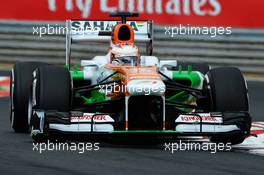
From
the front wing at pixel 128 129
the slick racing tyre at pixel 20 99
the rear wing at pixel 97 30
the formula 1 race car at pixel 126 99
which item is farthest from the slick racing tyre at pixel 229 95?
the slick racing tyre at pixel 20 99

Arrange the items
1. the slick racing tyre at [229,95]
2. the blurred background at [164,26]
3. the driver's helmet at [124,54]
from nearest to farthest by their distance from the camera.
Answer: the slick racing tyre at [229,95]
the driver's helmet at [124,54]
the blurred background at [164,26]

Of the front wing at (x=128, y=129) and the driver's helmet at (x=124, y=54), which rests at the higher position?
the driver's helmet at (x=124, y=54)

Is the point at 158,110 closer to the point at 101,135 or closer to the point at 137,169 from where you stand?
the point at 101,135

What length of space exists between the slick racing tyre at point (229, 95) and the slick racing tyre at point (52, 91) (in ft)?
5.02

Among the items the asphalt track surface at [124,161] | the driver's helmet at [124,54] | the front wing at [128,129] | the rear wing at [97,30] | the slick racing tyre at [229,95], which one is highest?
the rear wing at [97,30]

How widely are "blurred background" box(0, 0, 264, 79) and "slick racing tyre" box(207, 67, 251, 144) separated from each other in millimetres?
7769

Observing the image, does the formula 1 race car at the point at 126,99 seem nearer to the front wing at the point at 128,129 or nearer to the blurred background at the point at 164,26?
the front wing at the point at 128,129

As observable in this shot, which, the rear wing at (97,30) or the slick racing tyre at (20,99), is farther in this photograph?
the rear wing at (97,30)

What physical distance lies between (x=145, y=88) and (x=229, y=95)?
3.45 ft

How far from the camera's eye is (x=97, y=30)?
1409 cm

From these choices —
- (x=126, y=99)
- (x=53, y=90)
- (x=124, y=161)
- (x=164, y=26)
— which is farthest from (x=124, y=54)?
(x=164, y=26)

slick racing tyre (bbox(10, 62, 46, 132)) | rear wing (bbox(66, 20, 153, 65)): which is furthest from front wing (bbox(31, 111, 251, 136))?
rear wing (bbox(66, 20, 153, 65))

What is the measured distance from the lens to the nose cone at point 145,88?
11250 mm

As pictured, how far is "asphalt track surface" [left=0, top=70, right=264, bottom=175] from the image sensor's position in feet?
31.3
